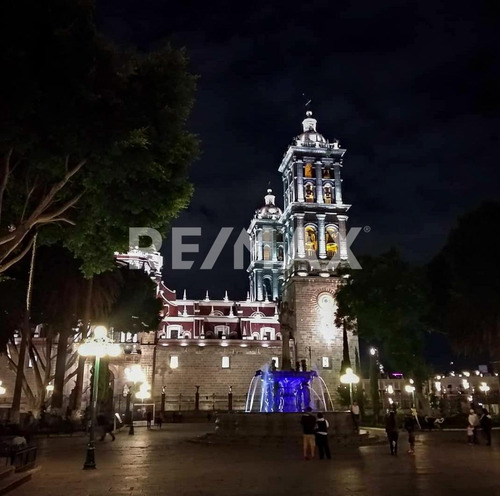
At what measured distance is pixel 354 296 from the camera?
36500mm

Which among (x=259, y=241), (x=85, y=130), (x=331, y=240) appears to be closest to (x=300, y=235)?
(x=331, y=240)

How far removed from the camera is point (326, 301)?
53.9 metres

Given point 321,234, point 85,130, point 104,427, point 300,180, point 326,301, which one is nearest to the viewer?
point 85,130

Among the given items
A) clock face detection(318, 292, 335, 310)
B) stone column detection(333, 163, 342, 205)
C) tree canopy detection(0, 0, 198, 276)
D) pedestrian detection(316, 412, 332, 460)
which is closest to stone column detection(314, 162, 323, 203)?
stone column detection(333, 163, 342, 205)

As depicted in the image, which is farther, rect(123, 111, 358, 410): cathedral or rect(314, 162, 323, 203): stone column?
rect(314, 162, 323, 203): stone column

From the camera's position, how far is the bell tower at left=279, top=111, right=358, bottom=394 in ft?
172

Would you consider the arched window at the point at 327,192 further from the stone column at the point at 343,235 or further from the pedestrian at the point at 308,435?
the pedestrian at the point at 308,435

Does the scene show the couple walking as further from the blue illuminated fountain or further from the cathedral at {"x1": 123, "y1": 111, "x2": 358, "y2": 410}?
the cathedral at {"x1": 123, "y1": 111, "x2": 358, "y2": 410}

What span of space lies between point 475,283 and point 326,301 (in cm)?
2349

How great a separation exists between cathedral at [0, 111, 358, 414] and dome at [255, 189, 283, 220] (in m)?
9.54

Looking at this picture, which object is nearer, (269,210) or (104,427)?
(104,427)

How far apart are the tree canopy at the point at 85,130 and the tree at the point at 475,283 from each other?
70.5 feet

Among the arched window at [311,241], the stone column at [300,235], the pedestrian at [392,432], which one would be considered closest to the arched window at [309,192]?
the stone column at [300,235]

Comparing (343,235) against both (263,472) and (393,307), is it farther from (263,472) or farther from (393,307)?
(263,472)
